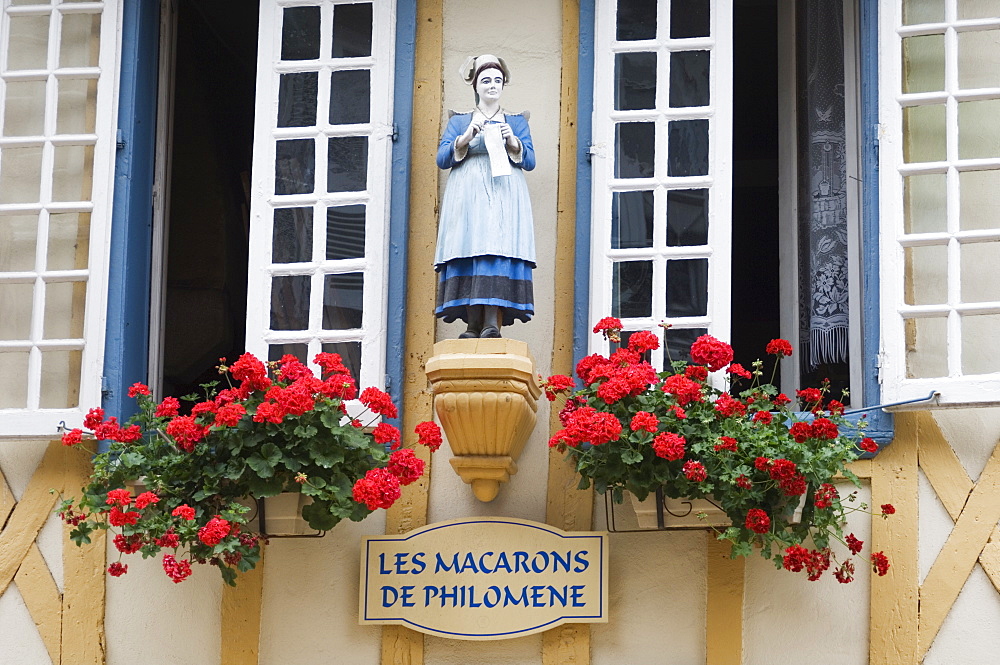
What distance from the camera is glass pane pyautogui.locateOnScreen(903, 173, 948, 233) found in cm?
649

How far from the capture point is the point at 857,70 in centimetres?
698

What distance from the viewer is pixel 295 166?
6832 millimetres

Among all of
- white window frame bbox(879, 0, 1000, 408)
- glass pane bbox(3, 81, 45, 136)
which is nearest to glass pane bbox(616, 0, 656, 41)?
white window frame bbox(879, 0, 1000, 408)

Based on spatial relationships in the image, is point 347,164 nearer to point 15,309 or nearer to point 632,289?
point 632,289

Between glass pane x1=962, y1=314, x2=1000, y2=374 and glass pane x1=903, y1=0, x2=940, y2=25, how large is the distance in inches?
46.1

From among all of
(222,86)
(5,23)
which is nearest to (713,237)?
(5,23)

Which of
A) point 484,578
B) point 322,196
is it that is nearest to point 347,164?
point 322,196

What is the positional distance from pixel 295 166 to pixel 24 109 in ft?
3.77

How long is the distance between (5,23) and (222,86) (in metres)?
2.12

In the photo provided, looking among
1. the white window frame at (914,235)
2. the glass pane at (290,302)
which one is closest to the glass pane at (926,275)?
the white window frame at (914,235)

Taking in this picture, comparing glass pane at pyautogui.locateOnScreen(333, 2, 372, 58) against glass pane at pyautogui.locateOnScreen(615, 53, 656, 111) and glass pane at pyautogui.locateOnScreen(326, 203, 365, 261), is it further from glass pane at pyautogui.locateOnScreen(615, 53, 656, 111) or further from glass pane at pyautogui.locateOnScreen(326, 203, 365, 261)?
glass pane at pyautogui.locateOnScreen(615, 53, 656, 111)

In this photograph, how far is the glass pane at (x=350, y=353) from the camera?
6613mm

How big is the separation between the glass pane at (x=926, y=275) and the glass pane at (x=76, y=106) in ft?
10.6

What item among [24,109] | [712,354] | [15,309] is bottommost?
[712,354]
